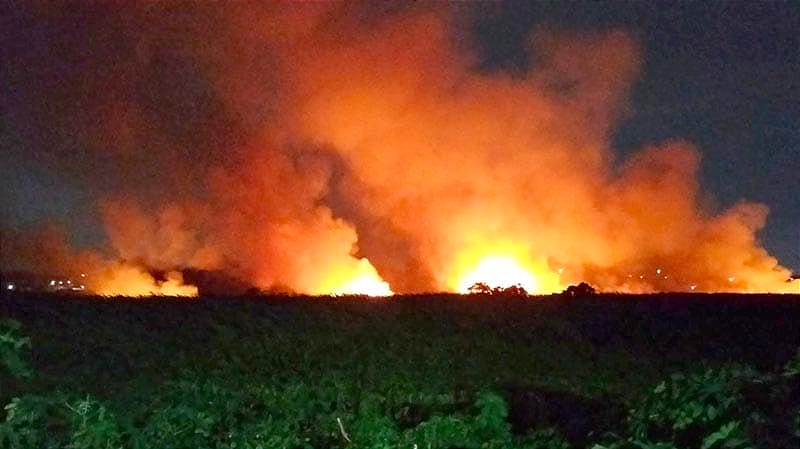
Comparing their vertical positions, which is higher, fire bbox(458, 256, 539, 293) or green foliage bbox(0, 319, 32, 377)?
fire bbox(458, 256, 539, 293)

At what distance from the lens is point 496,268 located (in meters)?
33.1

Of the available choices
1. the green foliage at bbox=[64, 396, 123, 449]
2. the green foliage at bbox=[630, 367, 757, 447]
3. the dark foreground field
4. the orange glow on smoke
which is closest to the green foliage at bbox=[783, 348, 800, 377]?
the dark foreground field

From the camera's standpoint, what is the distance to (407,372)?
11117mm

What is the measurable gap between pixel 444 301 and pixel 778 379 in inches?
384

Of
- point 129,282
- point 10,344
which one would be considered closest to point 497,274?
point 129,282

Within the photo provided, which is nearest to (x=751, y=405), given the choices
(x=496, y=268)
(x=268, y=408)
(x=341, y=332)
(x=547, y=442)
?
(x=547, y=442)

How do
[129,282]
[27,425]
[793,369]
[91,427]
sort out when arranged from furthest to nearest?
1. [129,282]
2. [27,425]
3. [91,427]
4. [793,369]

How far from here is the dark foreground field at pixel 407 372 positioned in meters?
5.64

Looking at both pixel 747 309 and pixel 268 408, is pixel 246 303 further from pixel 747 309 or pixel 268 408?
pixel 747 309

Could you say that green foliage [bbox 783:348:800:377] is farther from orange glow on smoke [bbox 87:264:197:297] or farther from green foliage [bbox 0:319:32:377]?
orange glow on smoke [bbox 87:264:197:297]

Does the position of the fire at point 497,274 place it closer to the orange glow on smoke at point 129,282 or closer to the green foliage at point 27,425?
the orange glow on smoke at point 129,282

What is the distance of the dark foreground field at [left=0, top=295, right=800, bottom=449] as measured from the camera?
18.5ft

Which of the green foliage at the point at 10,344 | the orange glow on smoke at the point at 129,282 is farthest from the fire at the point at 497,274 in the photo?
the green foliage at the point at 10,344

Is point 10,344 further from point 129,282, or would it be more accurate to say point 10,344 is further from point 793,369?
point 129,282
